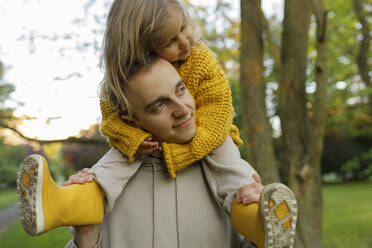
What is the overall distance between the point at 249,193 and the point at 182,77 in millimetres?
545

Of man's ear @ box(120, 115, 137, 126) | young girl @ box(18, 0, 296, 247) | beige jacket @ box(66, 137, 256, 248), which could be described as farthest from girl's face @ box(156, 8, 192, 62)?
beige jacket @ box(66, 137, 256, 248)

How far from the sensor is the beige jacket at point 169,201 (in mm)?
1380

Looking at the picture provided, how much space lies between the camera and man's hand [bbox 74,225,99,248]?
4.34 feet

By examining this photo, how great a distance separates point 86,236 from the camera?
133 cm

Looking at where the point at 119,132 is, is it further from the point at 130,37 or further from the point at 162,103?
the point at 130,37

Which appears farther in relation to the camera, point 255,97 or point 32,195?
point 255,97

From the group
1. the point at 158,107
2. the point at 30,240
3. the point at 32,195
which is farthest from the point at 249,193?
the point at 30,240

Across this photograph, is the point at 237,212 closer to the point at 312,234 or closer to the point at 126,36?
the point at 126,36

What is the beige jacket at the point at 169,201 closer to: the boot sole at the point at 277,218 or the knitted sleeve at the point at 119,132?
the knitted sleeve at the point at 119,132

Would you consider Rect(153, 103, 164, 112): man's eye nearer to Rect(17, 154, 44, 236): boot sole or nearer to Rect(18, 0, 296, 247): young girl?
Rect(18, 0, 296, 247): young girl

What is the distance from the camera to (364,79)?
21.6 feet

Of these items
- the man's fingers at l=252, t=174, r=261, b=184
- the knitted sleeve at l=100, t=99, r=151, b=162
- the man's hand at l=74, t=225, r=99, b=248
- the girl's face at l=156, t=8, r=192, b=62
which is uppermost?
the girl's face at l=156, t=8, r=192, b=62

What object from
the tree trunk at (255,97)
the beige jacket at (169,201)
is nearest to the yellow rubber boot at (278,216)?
the beige jacket at (169,201)

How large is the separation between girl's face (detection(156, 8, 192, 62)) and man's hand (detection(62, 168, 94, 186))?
53cm
